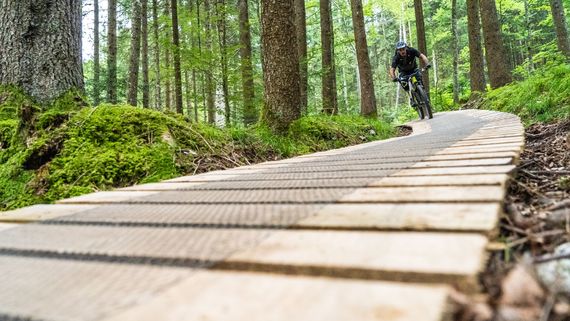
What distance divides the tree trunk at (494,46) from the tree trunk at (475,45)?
5.16 feet

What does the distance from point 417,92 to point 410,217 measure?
9087 millimetres

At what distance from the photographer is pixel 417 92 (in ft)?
31.5

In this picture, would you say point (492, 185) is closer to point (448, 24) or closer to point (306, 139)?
point (306, 139)

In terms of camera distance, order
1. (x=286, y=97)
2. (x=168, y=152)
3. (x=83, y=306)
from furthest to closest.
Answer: (x=286, y=97)
(x=168, y=152)
(x=83, y=306)

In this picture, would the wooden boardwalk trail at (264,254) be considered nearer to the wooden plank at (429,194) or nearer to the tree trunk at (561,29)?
the wooden plank at (429,194)

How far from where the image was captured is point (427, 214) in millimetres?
1118

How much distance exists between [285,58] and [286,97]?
52 centimetres

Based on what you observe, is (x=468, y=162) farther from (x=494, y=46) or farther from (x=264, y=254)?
(x=494, y=46)

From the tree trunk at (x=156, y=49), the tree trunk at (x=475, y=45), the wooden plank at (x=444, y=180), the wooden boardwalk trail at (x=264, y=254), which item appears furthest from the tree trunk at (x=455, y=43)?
the wooden boardwalk trail at (x=264, y=254)

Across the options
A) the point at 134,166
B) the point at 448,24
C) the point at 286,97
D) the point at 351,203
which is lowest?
the point at 351,203

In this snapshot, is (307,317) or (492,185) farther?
(492,185)

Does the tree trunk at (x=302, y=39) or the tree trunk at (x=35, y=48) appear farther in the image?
the tree trunk at (x=302, y=39)

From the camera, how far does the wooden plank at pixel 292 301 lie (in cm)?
60

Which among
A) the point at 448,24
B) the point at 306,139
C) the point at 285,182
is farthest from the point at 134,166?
the point at 448,24
